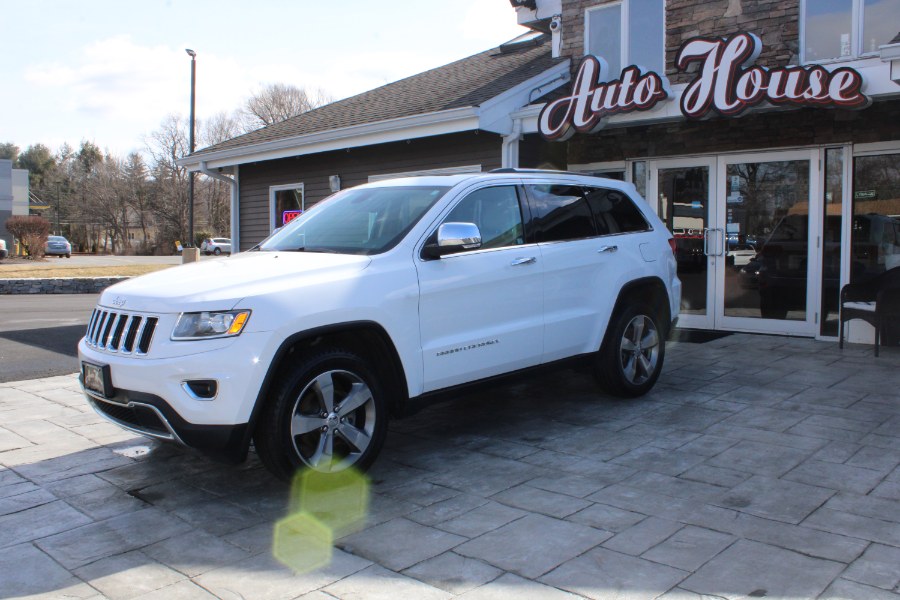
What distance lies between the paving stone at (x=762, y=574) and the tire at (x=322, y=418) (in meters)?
1.94

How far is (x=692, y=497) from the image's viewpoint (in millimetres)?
4090

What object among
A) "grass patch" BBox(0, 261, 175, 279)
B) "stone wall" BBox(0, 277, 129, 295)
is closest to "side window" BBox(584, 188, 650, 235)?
"grass patch" BBox(0, 261, 175, 279)

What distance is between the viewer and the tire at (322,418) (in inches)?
156

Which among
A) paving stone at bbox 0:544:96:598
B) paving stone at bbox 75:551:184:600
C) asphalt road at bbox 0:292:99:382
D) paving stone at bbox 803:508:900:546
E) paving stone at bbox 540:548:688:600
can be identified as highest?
asphalt road at bbox 0:292:99:382

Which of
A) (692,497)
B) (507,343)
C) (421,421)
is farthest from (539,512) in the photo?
(421,421)

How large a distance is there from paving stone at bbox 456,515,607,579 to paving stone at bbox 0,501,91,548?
2.04 m

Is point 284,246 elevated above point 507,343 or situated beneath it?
elevated above

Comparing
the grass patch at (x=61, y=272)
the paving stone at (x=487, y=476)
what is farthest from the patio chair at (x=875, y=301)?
the grass patch at (x=61, y=272)

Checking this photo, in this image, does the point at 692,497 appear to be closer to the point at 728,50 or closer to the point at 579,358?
the point at 579,358

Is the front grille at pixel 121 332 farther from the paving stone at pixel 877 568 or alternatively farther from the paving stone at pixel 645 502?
the paving stone at pixel 877 568

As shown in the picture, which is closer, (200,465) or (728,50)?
(200,465)

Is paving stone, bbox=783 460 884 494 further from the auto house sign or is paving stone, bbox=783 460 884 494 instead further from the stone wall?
the stone wall

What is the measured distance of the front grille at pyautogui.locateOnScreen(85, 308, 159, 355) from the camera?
395 cm

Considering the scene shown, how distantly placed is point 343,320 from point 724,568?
223cm
